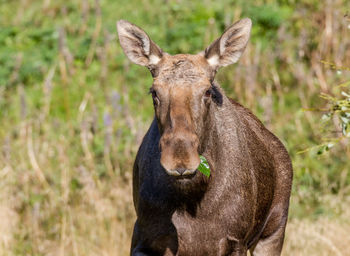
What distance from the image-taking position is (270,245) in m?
7.26

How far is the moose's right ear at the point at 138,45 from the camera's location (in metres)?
6.09

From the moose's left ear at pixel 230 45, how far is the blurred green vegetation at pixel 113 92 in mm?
2564

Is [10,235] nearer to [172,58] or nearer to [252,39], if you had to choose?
[172,58]

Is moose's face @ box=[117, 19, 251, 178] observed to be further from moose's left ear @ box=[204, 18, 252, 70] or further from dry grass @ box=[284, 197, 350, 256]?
dry grass @ box=[284, 197, 350, 256]

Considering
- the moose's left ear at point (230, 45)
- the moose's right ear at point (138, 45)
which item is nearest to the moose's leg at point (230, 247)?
the moose's left ear at point (230, 45)

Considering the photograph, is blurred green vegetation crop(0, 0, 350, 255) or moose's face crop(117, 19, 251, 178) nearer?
moose's face crop(117, 19, 251, 178)

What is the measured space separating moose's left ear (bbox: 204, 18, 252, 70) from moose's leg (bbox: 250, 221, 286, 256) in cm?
204

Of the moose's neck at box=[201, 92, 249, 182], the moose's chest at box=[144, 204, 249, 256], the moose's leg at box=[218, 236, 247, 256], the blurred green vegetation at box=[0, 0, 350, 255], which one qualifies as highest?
the moose's neck at box=[201, 92, 249, 182]

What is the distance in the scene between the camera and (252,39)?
534 inches

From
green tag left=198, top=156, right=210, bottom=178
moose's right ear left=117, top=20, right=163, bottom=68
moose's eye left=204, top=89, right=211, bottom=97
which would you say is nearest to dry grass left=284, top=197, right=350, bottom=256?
green tag left=198, top=156, right=210, bottom=178

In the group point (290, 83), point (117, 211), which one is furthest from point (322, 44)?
point (117, 211)

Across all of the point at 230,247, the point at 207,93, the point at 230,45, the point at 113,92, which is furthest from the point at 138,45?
the point at 113,92

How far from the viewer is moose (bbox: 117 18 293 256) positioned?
5.57 metres

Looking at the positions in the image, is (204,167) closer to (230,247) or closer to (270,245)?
(230,247)
